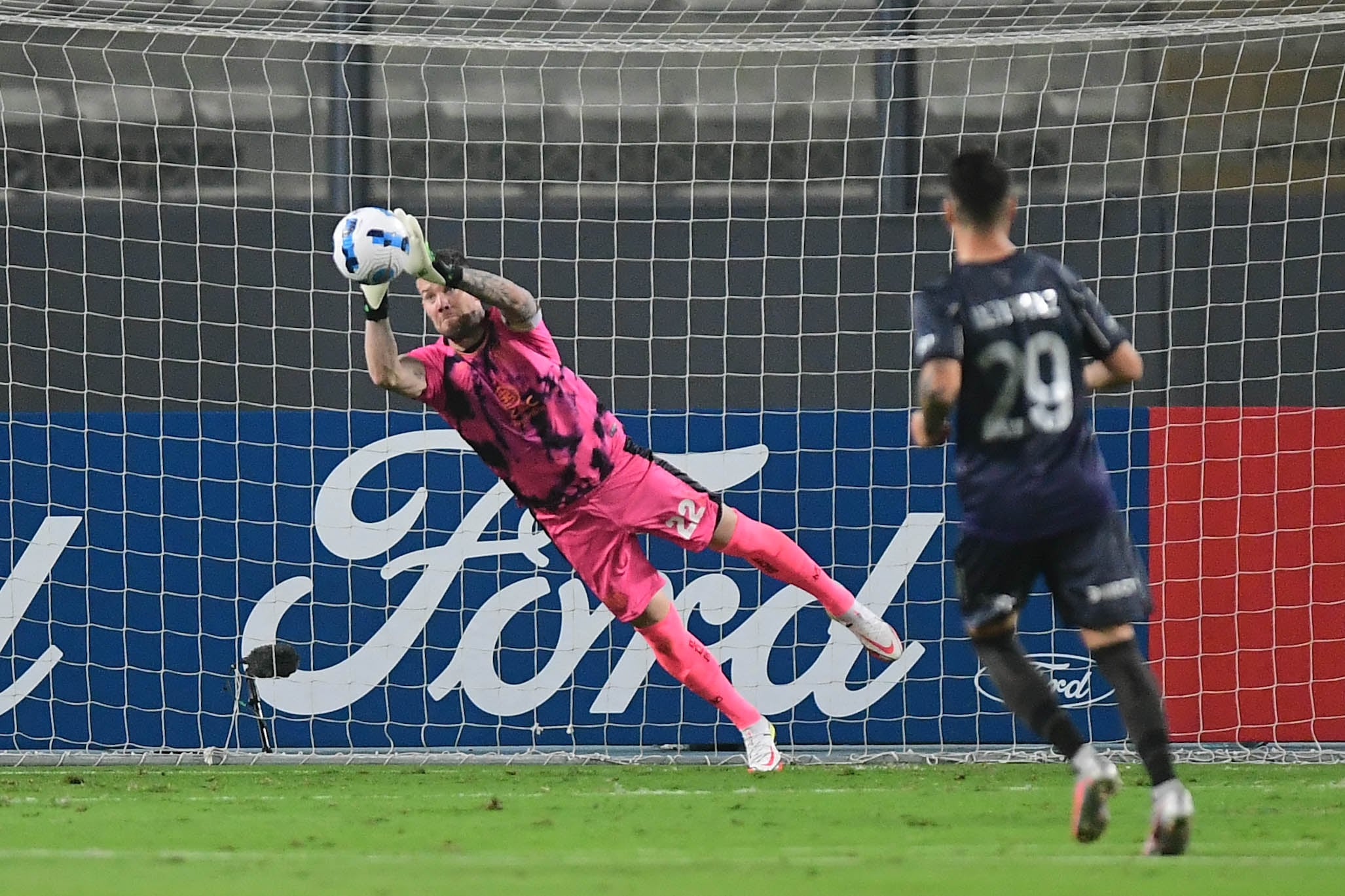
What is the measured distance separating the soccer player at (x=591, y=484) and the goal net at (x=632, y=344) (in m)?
1.61

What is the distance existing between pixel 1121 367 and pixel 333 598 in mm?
4638

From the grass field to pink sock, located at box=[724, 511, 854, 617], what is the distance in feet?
2.24

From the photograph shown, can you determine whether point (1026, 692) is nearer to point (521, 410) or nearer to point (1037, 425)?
point (1037, 425)

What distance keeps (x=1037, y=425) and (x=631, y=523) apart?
240cm

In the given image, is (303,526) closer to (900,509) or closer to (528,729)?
(528,729)

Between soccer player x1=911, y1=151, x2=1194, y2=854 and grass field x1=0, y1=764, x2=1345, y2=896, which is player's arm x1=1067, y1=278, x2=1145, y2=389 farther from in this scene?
grass field x1=0, y1=764, x2=1345, y2=896

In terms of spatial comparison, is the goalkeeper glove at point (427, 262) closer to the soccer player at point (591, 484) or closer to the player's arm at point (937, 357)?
the soccer player at point (591, 484)

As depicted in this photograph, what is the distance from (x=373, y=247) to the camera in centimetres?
539

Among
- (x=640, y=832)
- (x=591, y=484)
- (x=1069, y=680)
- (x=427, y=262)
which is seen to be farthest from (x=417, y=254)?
(x=1069, y=680)

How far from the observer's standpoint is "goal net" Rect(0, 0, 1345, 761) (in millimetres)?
7859

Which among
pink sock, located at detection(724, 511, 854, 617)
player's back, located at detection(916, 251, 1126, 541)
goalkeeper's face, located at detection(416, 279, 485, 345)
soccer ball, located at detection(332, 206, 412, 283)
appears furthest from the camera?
pink sock, located at detection(724, 511, 854, 617)

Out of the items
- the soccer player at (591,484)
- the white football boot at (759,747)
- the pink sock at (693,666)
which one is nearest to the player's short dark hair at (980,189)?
the soccer player at (591,484)

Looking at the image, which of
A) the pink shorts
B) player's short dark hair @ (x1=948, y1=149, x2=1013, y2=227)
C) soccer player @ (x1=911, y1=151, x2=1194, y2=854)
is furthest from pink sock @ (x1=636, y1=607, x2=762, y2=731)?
player's short dark hair @ (x1=948, y1=149, x2=1013, y2=227)

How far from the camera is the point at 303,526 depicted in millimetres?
7914
